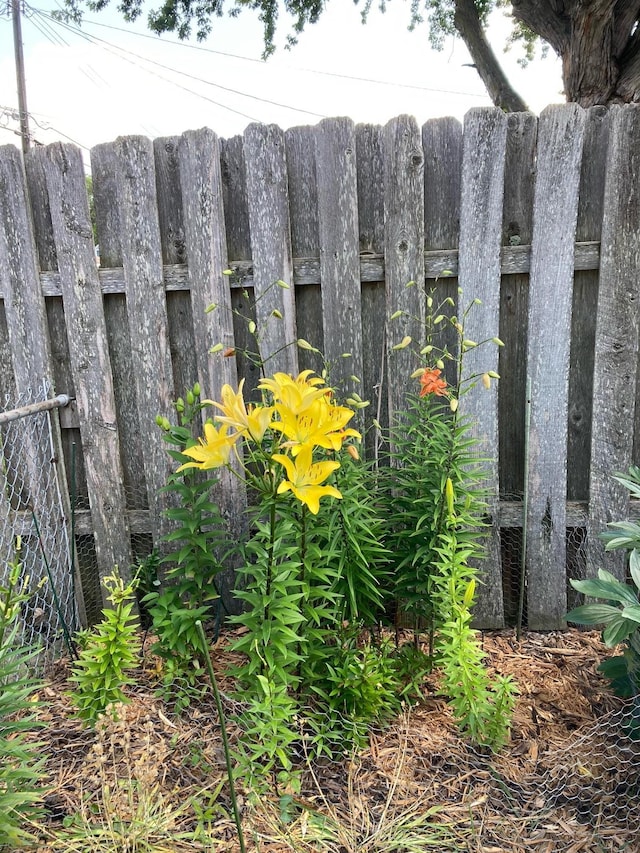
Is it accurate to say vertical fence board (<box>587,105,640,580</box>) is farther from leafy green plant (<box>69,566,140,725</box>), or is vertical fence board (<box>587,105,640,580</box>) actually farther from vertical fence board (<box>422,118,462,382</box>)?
leafy green plant (<box>69,566,140,725</box>)

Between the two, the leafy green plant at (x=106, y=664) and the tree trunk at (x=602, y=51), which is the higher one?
the tree trunk at (x=602, y=51)

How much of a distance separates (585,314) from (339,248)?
3.70ft

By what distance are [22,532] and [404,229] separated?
7.37 ft

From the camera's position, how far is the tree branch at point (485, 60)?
694cm

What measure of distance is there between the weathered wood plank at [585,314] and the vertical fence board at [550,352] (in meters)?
0.09

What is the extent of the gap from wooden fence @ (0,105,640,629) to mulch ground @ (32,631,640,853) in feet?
2.29

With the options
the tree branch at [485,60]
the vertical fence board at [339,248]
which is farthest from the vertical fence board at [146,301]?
the tree branch at [485,60]

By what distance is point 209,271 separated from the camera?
2564mm

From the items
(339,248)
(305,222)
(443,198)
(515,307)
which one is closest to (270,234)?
(305,222)

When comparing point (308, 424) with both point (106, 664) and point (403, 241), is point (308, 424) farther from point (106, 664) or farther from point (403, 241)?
point (403, 241)

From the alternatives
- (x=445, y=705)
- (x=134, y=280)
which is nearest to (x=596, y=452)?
(x=445, y=705)

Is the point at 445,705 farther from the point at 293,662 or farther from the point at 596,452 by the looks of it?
the point at 596,452

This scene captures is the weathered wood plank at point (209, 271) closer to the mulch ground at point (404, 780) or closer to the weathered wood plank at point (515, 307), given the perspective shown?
the mulch ground at point (404, 780)

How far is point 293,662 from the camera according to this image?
79.1 inches
